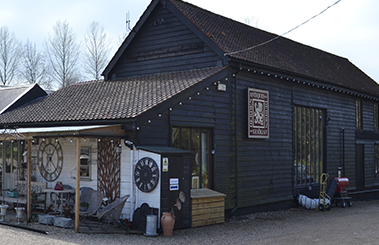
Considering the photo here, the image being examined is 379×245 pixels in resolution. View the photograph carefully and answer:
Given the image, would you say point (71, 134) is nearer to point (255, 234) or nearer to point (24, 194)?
point (24, 194)

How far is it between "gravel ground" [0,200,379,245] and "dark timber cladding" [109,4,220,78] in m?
5.23

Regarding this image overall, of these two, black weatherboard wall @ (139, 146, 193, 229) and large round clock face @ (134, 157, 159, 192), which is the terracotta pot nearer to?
black weatherboard wall @ (139, 146, 193, 229)

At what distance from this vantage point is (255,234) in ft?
35.6

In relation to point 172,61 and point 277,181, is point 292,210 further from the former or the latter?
point 172,61

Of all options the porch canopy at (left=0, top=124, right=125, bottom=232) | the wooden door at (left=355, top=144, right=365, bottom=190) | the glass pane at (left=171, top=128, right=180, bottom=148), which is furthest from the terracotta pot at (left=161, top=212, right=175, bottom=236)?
the wooden door at (left=355, top=144, right=365, bottom=190)

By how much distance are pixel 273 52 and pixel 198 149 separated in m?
6.03

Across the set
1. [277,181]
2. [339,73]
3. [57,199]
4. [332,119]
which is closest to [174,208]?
[57,199]

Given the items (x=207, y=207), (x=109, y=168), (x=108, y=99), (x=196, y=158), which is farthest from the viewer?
(x=108, y=99)

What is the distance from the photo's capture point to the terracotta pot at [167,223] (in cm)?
1027

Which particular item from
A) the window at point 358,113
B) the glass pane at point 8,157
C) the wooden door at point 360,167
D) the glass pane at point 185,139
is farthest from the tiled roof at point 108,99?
the wooden door at point 360,167

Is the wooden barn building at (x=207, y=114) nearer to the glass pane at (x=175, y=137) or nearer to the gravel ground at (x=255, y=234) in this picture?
the glass pane at (x=175, y=137)

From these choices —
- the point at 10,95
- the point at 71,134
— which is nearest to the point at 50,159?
the point at 71,134

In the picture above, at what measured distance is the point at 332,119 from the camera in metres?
18.8

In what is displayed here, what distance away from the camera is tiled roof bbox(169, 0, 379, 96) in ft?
49.5
